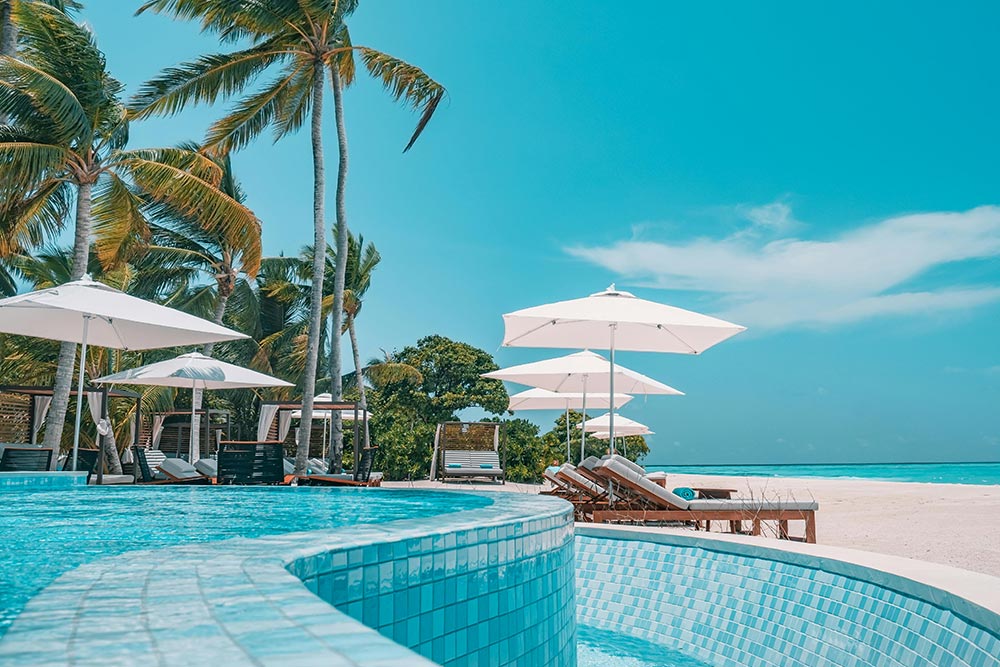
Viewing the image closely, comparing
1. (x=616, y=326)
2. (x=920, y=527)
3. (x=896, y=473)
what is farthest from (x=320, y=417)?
(x=896, y=473)

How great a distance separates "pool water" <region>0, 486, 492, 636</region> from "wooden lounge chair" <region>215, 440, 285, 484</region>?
1.30m

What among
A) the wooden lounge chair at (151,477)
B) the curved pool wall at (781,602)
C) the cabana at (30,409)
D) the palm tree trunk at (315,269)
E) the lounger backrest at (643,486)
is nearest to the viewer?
the curved pool wall at (781,602)

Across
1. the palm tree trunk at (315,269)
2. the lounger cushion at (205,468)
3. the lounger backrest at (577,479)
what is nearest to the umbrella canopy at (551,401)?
the palm tree trunk at (315,269)

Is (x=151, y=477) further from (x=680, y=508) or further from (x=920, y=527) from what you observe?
(x=920, y=527)

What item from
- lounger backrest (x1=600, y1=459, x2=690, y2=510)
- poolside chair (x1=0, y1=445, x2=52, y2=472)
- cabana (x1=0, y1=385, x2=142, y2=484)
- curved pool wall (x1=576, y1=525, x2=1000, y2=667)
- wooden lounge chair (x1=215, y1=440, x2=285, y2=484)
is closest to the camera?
curved pool wall (x1=576, y1=525, x2=1000, y2=667)

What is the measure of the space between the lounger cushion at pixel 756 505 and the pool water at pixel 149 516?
9.26 feet

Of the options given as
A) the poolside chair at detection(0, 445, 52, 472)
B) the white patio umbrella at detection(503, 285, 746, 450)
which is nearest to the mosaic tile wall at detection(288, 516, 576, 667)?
the white patio umbrella at detection(503, 285, 746, 450)

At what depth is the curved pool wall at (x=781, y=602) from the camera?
13.1ft

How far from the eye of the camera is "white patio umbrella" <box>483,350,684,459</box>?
509 inches

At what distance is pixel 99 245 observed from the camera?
14508mm

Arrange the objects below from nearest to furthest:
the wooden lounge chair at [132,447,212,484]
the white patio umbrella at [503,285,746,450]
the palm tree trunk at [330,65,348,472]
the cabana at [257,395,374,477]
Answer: the white patio umbrella at [503,285,746,450], the wooden lounge chair at [132,447,212,484], the cabana at [257,395,374,477], the palm tree trunk at [330,65,348,472]

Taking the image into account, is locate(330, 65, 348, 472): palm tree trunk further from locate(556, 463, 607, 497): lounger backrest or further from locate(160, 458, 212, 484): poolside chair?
Answer: locate(556, 463, 607, 497): lounger backrest

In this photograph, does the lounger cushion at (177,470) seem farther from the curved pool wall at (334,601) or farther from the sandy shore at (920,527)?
the curved pool wall at (334,601)

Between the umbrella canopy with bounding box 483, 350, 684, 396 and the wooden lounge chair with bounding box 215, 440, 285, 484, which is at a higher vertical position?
the umbrella canopy with bounding box 483, 350, 684, 396
